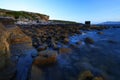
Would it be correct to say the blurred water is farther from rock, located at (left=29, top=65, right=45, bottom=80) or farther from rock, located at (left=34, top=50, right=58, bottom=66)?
rock, located at (left=34, top=50, right=58, bottom=66)

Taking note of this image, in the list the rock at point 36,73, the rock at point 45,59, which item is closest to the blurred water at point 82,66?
the rock at point 36,73

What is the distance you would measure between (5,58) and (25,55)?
14.8 ft

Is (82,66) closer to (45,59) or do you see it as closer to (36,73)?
(45,59)

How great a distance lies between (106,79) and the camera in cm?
911

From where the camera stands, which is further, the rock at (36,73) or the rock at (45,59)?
the rock at (45,59)

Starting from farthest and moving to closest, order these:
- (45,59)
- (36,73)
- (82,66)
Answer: (82,66) → (45,59) → (36,73)

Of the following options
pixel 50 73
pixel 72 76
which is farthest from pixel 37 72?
pixel 72 76

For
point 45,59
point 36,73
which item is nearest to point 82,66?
point 45,59

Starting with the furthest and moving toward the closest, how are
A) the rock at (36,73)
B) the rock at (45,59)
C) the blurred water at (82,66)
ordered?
the rock at (45,59) → the blurred water at (82,66) → the rock at (36,73)

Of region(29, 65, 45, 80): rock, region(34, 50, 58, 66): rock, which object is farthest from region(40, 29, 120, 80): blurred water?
region(34, 50, 58, 66): rock

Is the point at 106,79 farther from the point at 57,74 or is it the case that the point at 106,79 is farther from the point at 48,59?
the point at 48,59

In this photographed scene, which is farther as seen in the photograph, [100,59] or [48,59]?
[100,59]

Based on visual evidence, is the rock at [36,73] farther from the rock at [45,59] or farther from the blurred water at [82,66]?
the rock at [45,59]

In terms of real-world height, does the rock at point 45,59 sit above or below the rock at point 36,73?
above
